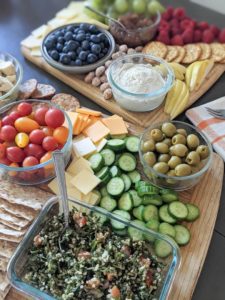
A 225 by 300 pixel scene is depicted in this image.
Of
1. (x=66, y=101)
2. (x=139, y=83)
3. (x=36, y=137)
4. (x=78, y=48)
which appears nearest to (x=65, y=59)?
(x=78, y=48)

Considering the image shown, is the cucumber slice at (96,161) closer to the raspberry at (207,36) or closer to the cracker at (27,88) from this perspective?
the cracker at (27,88)

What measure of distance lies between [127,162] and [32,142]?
292mm

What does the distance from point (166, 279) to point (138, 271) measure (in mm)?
66

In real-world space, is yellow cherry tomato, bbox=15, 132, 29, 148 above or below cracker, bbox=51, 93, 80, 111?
above

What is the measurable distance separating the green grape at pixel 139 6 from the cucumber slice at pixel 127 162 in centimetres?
72

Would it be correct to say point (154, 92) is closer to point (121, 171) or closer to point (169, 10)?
point (121, 171)

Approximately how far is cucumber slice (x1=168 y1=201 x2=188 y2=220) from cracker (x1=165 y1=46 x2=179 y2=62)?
0.67 meters

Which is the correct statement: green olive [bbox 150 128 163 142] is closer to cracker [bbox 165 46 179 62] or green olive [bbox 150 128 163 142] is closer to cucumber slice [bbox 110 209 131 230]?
cucumber slice [bbox 110 209 131 230]

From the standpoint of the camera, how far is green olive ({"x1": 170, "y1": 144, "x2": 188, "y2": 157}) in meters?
A: 1.14

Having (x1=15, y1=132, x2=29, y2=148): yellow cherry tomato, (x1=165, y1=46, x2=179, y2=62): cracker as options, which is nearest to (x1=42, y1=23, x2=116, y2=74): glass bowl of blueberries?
(x1=165, y1=46, x2=179, y2=62): cracker

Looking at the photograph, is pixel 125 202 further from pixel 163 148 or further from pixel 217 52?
pixel 217 52

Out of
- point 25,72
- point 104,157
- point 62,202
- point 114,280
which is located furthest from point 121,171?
point 25,72

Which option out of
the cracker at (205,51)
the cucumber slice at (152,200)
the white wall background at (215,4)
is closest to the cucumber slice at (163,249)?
the cucumber slice at (152,200)

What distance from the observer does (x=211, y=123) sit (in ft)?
4.31
